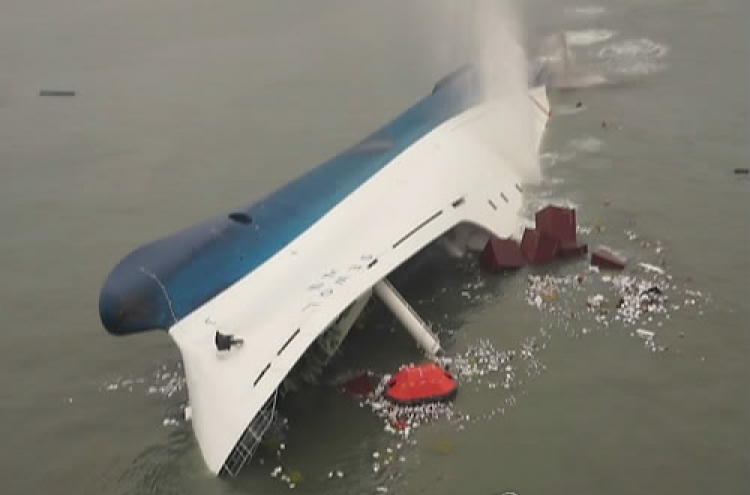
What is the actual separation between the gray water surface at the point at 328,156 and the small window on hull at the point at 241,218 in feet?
11.3

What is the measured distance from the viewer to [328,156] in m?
34.1

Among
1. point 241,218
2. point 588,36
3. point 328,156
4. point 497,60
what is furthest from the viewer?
point 588,36

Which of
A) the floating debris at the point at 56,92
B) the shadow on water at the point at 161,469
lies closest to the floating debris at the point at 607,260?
the shadow on water at the point at 161,469

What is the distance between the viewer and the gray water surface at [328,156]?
1788 centimetres

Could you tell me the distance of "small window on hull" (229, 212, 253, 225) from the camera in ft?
73.0

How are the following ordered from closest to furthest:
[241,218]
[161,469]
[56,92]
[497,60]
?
[161,469], [241,218], [497,60], [56,92]

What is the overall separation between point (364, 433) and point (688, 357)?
7.42 m

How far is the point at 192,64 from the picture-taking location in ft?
152

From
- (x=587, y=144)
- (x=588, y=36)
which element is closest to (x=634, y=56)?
(x=588, y=36)

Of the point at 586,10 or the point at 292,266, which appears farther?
the point at 586,10

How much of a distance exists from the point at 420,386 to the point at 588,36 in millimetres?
31590

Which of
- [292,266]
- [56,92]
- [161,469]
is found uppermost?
[292,266]

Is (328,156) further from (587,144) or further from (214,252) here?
(214,252)

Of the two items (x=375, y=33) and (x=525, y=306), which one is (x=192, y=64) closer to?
(x=375, y=33)
